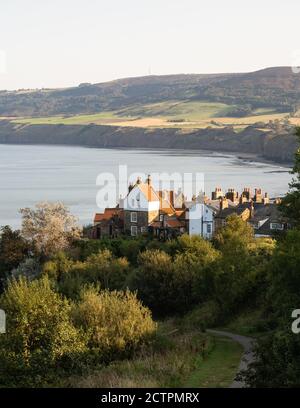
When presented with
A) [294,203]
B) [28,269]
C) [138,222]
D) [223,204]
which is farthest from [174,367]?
[223,204]

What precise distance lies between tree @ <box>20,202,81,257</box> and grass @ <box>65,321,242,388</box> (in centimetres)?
2029

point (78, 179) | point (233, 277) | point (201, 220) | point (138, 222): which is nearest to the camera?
point (233, 277)

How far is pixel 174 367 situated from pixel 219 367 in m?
1.64

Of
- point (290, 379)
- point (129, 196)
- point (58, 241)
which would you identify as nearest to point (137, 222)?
point (129, 196)

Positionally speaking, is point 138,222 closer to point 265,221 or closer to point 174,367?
point 265,221

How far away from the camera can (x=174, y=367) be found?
19562mm

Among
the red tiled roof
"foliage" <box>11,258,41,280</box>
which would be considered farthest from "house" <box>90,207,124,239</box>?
"foliage" <box>11,258,41,280</box>

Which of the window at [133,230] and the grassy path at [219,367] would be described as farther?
the window at [133,230]

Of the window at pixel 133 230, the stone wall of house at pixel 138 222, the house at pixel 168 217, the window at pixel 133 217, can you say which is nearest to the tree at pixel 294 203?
the house at pixel 168 217

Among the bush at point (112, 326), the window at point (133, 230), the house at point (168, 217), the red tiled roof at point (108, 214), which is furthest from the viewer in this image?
the red tiled roof at point (108, 214)

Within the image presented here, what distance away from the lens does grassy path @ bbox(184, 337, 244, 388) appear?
1850 cm

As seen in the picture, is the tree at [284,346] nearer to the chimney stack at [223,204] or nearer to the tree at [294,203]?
the tree at [294,203]

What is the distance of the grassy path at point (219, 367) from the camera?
18500mm

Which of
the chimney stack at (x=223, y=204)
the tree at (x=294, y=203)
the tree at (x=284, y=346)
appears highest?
the tree at (x=294, y=203)
